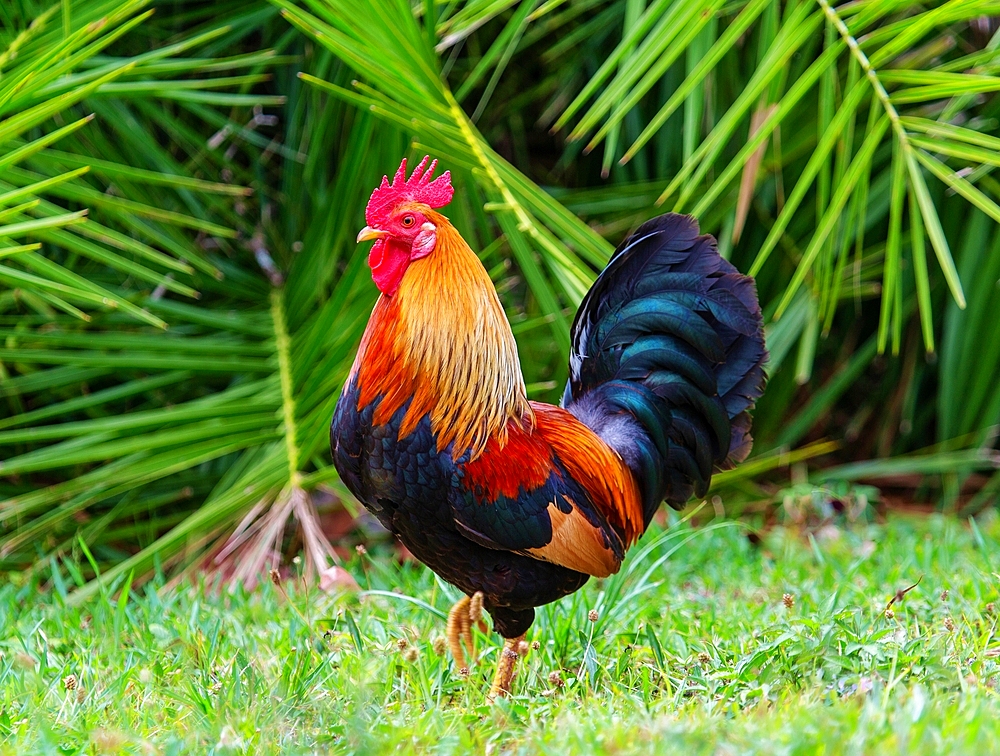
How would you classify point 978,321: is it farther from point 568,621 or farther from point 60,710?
point 60,710

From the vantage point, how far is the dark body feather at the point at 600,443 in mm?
2367

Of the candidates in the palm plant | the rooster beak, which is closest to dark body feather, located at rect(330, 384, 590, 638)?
the rooster beak

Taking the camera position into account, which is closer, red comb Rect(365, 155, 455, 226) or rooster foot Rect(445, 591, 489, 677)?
red comb Rect(365, 155, 455, 226)

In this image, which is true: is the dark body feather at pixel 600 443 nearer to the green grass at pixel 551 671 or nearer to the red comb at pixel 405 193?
the green grass at pixel 551 671

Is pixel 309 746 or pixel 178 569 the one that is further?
pixel 178 569

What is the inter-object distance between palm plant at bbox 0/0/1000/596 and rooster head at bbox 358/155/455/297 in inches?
28.3

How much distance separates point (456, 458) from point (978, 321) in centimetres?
352

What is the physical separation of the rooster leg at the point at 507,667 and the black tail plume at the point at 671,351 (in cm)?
53

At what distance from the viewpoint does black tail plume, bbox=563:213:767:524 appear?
2.72 m

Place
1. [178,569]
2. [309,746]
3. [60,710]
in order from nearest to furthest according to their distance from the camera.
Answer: [309,746] → [60,710] → [178,569]

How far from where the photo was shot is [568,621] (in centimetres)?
Result: 276

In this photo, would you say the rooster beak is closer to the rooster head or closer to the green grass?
the rooster head

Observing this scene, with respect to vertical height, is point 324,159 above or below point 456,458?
above

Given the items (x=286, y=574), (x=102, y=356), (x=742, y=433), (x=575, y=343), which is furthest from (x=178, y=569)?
(x=742, y=433)
